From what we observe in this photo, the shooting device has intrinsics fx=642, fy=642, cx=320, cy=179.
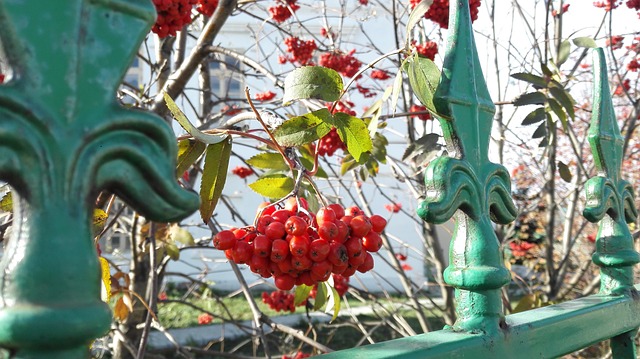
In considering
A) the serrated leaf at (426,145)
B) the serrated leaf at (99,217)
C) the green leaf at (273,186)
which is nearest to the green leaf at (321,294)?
the green leaf at (273,186)

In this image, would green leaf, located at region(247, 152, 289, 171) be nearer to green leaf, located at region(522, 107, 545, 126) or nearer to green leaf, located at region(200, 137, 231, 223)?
green leaf, located at region(200, 137, 231, 223)

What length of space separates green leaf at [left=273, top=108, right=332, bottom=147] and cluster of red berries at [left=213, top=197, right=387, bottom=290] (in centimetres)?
12

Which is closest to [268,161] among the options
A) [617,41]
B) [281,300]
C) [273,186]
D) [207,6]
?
[273,186]

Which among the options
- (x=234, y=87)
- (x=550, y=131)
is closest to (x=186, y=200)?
(x=550, y=131)

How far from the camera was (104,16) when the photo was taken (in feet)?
1.55

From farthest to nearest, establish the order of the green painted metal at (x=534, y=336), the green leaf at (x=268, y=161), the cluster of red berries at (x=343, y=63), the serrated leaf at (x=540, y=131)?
the cluster of red berries at (x=343, y=63), the serrated leaf at (x=540, y=131), the green leaf at (x=268, y=161), the green painted metal at (x=534, y=336)

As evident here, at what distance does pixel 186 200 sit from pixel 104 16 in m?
Result: 0.15

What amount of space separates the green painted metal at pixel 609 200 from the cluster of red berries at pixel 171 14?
3.37 ft

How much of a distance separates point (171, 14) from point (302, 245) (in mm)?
942

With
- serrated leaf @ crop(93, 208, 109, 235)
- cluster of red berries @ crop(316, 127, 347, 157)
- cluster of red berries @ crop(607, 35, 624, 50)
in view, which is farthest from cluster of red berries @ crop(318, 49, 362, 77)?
serrated leaf @ crop(93, 208, 109, 235)

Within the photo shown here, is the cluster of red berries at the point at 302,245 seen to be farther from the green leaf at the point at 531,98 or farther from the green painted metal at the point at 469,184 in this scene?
the green leaf at the point at 531,98

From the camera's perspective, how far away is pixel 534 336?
0.84 meters

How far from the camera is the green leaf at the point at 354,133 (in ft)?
3.59

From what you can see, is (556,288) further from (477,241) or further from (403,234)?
(403,234)
